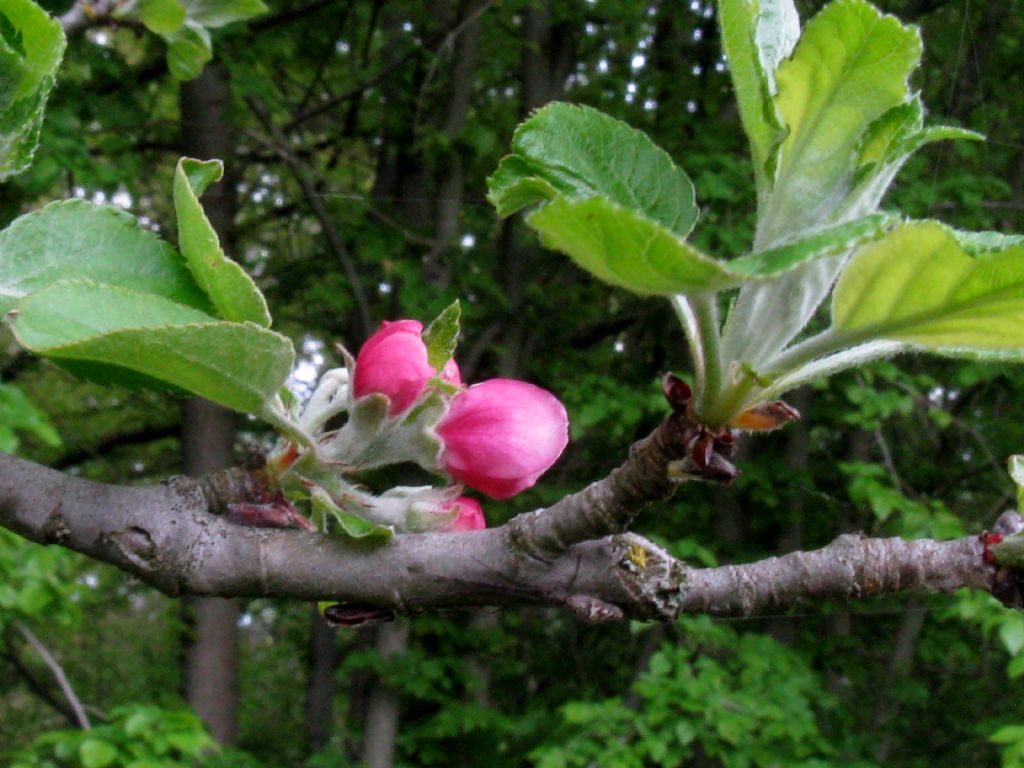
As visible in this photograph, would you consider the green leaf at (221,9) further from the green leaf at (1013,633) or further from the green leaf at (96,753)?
the green leaf at (1013,633)

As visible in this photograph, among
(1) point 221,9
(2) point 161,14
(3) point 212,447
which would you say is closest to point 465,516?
(2) point 161,14

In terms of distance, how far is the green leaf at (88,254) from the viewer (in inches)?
18.7

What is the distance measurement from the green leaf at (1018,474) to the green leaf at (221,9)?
97 centimetres

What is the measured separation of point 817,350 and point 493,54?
3620 mm

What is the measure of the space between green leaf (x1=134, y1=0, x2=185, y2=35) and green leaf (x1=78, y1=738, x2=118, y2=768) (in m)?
1.32

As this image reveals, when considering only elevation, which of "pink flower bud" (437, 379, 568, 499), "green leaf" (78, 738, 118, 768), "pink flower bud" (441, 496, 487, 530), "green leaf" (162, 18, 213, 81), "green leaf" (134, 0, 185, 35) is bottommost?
"green leaf" (78, 738, 118, 768)

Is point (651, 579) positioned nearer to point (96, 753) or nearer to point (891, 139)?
point (891, 139)

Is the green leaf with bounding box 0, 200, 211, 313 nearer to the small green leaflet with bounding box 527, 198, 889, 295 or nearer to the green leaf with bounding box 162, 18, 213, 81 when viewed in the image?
the small green leaflet with bounding box 527, 198, 889, 295

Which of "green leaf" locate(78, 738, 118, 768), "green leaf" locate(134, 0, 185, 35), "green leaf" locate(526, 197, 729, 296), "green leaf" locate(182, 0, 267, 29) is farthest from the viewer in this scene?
"green leaf" locate(78, 738, 118, 768)

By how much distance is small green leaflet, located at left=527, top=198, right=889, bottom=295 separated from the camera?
30cm

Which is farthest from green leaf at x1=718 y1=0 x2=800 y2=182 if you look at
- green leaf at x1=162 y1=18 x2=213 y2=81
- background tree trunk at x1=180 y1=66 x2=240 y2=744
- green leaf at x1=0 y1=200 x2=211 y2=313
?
background tree trunk at x1=180 y1=66 x2=240 y2=744

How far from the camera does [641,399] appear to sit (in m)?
3.01

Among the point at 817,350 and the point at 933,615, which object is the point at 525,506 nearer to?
the point at 933,615

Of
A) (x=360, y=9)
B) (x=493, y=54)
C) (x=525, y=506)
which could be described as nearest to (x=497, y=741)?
(x=525, y=506)
